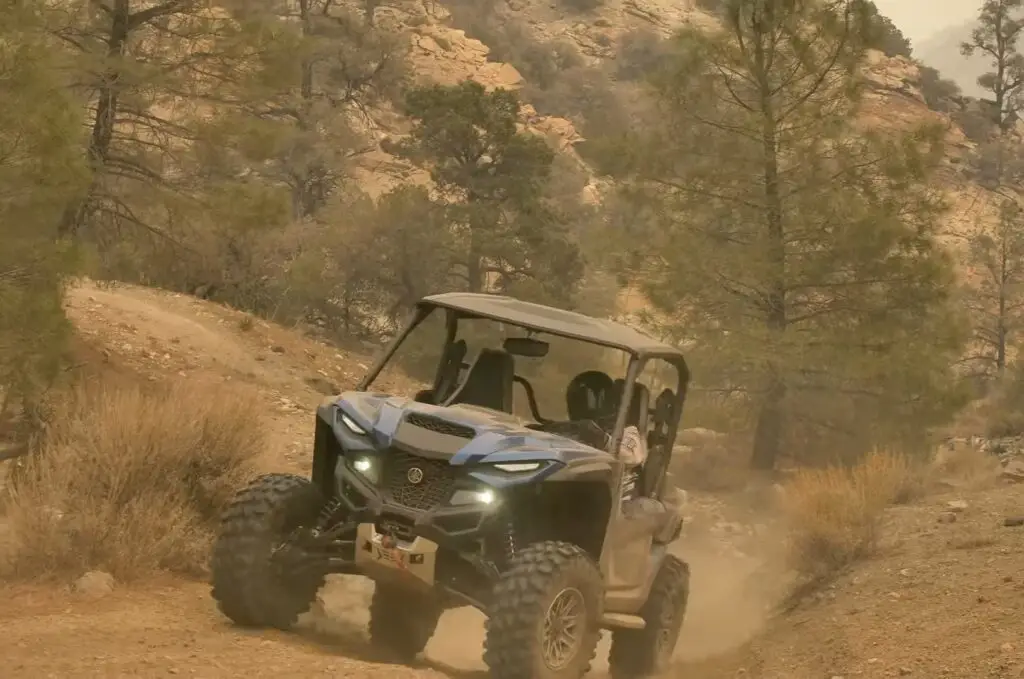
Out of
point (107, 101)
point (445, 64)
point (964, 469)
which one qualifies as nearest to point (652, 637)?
point (107, 101)

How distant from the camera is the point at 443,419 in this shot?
231 inches

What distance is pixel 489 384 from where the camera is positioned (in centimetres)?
722

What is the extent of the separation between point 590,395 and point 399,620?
6.55 feet

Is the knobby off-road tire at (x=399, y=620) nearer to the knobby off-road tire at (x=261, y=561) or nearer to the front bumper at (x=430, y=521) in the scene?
the knobby off-road tire at (x=261, y=561)

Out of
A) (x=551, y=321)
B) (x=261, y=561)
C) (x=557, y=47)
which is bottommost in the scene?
(x=261, y=561)

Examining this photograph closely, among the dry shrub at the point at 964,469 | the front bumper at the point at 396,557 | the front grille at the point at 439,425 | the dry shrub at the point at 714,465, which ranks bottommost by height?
the dry shrub at the point at 714,465

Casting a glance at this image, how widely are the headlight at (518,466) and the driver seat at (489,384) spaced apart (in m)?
1.63

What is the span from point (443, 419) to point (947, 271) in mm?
14839

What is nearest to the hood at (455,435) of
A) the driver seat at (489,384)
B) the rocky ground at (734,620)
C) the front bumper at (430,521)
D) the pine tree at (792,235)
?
the front bumper at (430,521)

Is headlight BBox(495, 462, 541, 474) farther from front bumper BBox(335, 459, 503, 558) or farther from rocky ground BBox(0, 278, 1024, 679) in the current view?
rocky ground BBox(0, 278, 1024, 679)

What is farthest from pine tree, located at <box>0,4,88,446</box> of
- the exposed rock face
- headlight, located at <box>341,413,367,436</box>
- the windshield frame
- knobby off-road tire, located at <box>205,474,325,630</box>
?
the exposed rock face

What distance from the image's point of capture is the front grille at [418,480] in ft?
18.8

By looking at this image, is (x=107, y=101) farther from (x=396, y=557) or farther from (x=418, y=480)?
(x=396, y=557)

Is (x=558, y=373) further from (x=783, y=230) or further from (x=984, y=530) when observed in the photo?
(x=984, y=530)
